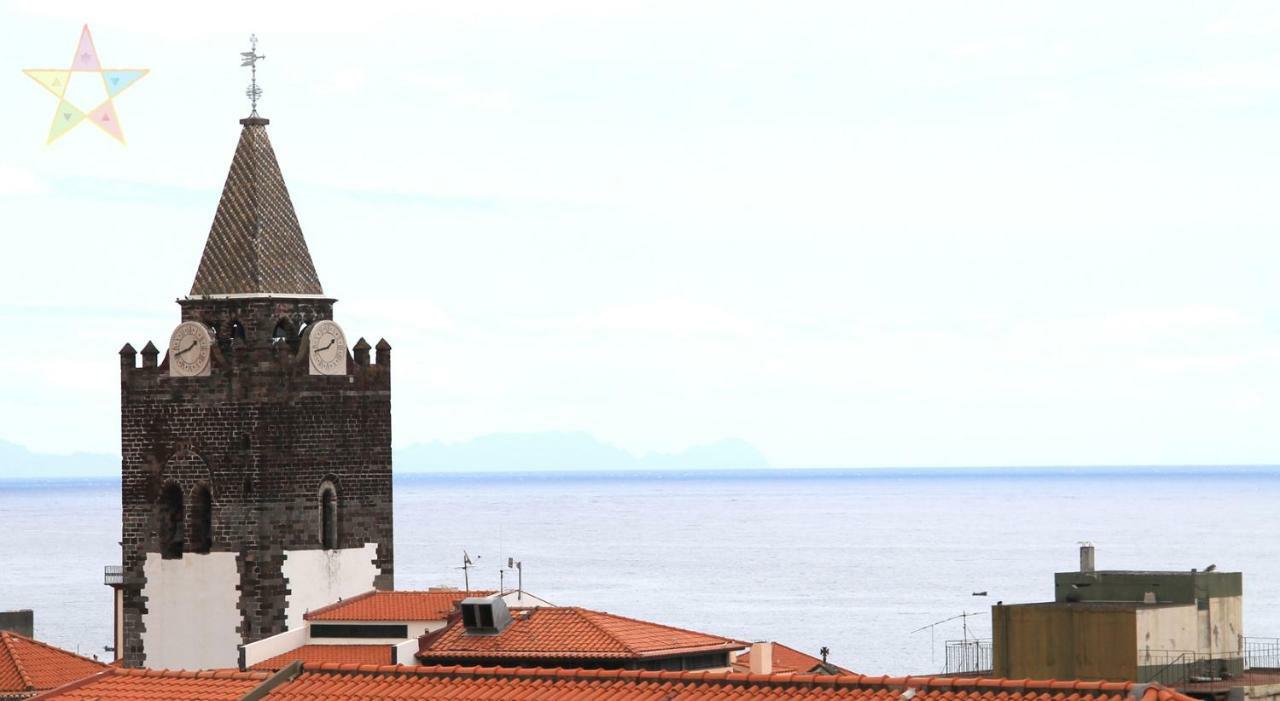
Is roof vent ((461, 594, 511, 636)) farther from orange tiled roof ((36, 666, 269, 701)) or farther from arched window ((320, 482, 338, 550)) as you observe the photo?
orange tiled roof ((36, 666, 269, 701))

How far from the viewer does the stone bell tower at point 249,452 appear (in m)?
52.4

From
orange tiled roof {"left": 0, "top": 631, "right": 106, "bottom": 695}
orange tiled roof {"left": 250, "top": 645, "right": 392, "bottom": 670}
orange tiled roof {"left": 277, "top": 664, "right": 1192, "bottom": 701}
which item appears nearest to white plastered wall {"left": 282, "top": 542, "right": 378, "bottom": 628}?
orange tiled roof {"left": 250, "top": 645, "right": 392, "bottom": 670}

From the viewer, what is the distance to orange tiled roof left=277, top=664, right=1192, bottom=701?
1011 inches

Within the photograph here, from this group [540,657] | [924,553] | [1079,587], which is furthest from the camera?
[924,553]

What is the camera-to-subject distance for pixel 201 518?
53.2 metres

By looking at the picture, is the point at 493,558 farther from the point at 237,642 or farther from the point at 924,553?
the point at 237,642

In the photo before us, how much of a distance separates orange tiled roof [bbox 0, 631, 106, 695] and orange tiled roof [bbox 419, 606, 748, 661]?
6870 millimetres

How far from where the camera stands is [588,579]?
162125mm

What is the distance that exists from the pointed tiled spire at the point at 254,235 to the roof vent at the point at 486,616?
8345mm

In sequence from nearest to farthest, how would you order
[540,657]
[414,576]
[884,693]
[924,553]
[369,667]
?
1. [884,693]
2. [369,667]
3. [540,657]
4. [414,576]
5. [924,553]

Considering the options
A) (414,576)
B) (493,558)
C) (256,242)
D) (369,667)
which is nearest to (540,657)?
(256,242)

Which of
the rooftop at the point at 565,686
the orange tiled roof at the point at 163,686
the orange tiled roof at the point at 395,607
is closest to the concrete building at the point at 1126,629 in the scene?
the orange tiled roof at the point at 395,607

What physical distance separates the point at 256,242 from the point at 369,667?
968 inches

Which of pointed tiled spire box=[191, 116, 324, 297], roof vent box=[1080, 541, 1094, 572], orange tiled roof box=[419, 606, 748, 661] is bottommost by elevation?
orange tiled roof box=[419, 606, 748, 661]
